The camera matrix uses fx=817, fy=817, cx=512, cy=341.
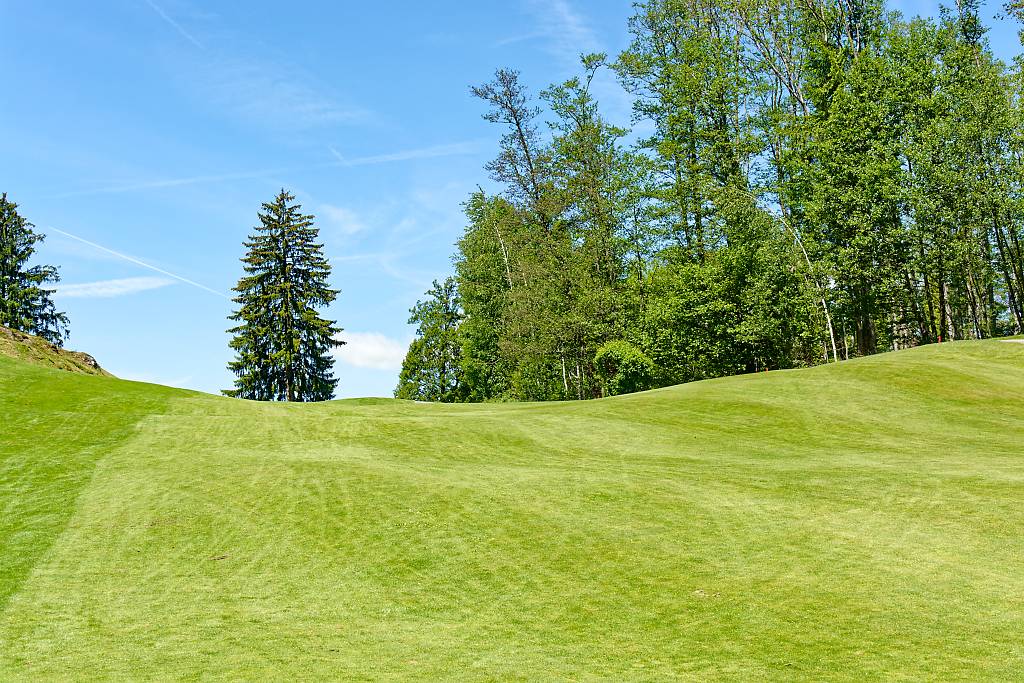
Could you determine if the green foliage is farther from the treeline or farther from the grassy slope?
the grassy slope

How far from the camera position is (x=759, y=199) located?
1975 inches

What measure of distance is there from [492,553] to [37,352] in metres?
23.4

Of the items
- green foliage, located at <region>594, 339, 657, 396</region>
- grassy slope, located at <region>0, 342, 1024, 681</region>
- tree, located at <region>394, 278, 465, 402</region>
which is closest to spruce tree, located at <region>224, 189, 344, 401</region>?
tree, located at <region>394, 278, 465, 402</region>

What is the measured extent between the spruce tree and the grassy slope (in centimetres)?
4845

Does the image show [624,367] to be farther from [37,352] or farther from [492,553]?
[492,553]

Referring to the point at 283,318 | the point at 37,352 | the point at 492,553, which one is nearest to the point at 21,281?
the point at 283,318

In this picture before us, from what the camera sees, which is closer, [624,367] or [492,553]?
[492,553]

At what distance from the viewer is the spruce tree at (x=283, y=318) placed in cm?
6750

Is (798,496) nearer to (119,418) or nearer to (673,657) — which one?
(673,657)

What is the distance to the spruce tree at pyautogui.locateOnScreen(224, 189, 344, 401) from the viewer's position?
221ft

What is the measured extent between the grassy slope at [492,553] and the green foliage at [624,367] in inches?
1158

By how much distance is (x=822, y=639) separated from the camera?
27.5ft

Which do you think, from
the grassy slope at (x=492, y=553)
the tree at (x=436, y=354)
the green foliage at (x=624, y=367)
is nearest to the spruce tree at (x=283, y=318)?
the tree at (x=436, y=354)

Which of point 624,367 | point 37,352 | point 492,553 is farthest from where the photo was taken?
point 624,367
